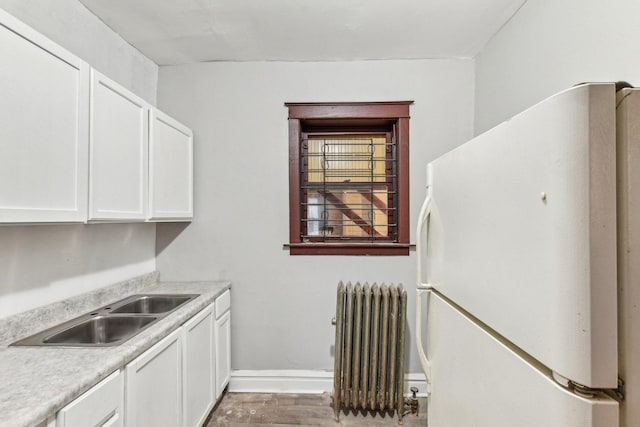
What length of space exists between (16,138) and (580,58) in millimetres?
2193

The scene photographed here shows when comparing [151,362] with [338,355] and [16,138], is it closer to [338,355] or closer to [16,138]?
[16,138]

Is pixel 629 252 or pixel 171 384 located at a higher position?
pixel 629 252

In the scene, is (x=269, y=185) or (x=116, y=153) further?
(x=269, y=185)

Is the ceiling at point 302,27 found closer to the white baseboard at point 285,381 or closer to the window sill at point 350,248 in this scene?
the window sill at point 350,248

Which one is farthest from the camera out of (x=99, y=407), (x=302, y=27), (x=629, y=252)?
(x=302, y=27)

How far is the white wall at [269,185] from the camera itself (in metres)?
2.43

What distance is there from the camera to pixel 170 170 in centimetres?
210

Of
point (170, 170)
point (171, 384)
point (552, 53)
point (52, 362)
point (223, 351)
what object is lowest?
point (223, 351)

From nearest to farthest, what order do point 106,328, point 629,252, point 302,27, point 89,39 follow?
point 629,252, point 106,328, point 89,39, point 302,27

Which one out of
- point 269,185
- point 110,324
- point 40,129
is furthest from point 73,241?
point 269,185

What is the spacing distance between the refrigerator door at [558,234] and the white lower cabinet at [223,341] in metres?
1.77

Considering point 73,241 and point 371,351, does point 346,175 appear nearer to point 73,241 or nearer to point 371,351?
point 371,351

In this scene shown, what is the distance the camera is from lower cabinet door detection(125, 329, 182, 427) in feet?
4.12

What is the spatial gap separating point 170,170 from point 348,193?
4.25ft
